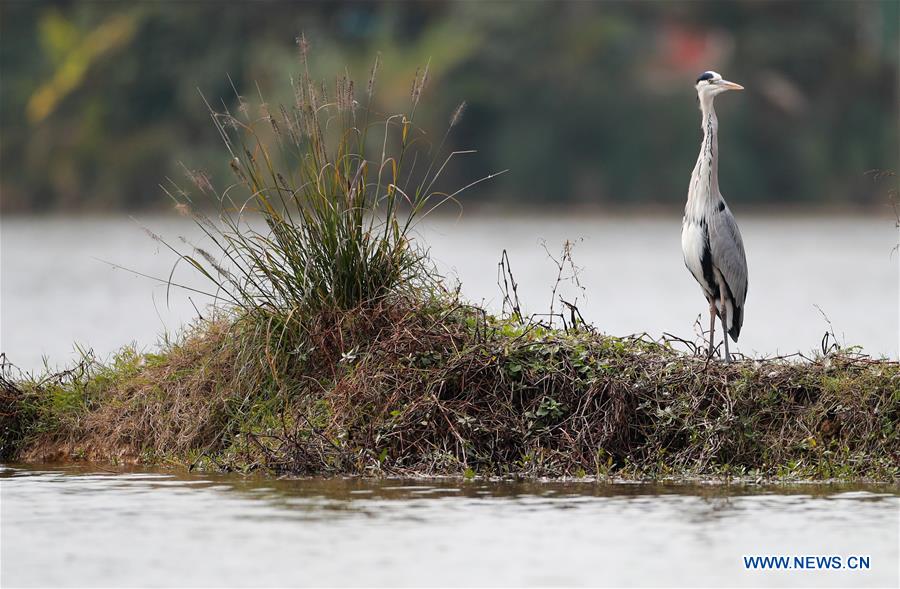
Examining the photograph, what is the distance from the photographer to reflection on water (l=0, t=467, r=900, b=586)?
6.07 m

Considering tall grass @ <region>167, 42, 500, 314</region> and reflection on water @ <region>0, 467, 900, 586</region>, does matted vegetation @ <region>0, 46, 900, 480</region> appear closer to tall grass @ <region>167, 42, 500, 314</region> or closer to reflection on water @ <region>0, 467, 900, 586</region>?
tall grass @ <region>167, 42, 500, 314</region>

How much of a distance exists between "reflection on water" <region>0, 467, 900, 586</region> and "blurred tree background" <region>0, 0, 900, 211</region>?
34942 millimetres

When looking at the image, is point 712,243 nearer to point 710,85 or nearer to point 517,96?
point 710,85

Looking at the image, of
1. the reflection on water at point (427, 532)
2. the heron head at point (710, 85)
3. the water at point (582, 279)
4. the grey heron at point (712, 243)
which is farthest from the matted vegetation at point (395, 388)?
the heron head at point (710, 85)

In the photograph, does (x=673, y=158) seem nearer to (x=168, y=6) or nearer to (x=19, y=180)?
(x=168, y=6)

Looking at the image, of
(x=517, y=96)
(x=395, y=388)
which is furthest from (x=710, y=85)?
(x=517, y=96)

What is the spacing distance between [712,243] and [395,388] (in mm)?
2371

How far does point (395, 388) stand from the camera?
7996mm

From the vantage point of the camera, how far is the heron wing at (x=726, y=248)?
9297mm

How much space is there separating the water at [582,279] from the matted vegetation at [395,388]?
1.87 feet

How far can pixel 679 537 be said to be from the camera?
6.55 meters

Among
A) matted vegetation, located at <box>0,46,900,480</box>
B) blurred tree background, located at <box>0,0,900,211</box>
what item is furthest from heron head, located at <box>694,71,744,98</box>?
blurred tree background, located at <box>0,0,900,211</box>

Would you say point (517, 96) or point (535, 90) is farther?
point (535, 90)

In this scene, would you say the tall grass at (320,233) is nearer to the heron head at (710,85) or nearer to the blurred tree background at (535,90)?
the heron head at (710,85)
